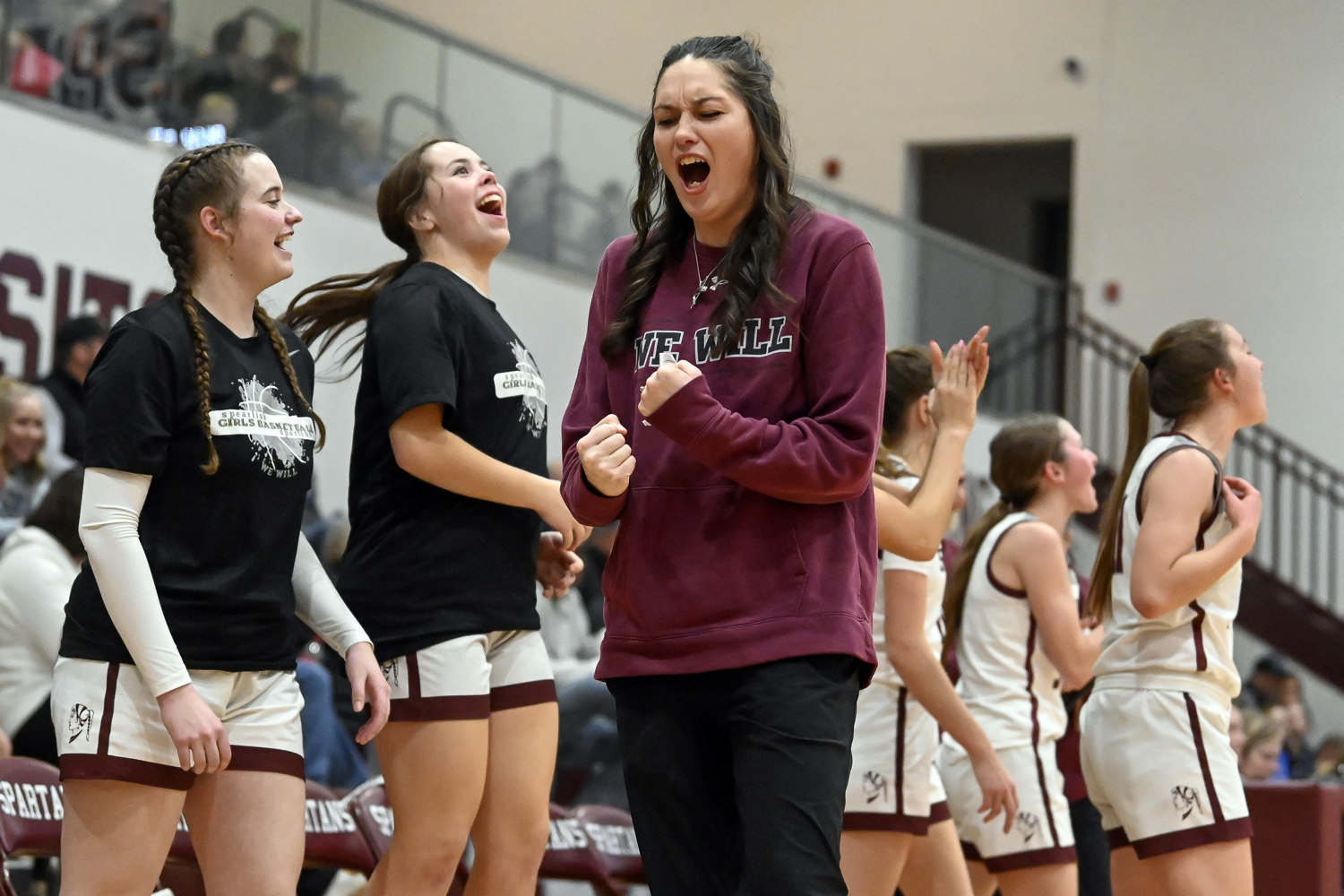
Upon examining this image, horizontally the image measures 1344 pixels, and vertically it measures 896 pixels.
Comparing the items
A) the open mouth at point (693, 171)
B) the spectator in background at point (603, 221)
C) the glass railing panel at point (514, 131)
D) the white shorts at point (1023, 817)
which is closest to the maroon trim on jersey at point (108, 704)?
the open mouth at point (693, 171)

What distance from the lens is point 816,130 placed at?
14.8 metres

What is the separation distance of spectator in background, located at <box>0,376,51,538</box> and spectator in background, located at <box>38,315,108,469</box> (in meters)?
0.19

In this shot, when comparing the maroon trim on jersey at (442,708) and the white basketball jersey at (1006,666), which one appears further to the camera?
the white basketball jersey at (1006,666)

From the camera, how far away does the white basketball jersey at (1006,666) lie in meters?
4.10

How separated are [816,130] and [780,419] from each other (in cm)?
1286

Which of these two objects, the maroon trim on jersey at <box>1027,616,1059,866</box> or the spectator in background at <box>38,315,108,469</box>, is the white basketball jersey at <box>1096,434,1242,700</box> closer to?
the maroon trim on jersey at <box>1027,616,1059,866</box>

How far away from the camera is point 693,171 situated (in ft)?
7.55

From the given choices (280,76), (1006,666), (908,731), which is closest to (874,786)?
(908,731)

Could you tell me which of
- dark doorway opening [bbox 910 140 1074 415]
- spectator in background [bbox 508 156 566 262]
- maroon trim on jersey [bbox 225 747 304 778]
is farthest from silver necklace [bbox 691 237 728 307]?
dark doorway opening [bbox 910 140 1074 415]

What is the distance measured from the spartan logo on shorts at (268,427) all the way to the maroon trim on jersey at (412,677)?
0.45 m

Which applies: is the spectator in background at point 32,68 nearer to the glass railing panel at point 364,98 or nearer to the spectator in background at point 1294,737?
the glass railing panel at point 364,98

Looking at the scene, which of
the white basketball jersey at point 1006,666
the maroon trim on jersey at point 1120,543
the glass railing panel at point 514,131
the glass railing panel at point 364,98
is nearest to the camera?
the maroon trim on jersey at point 1120,543

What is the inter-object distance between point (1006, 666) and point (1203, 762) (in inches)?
32.5

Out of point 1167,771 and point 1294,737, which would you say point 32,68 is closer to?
point 1167,771
